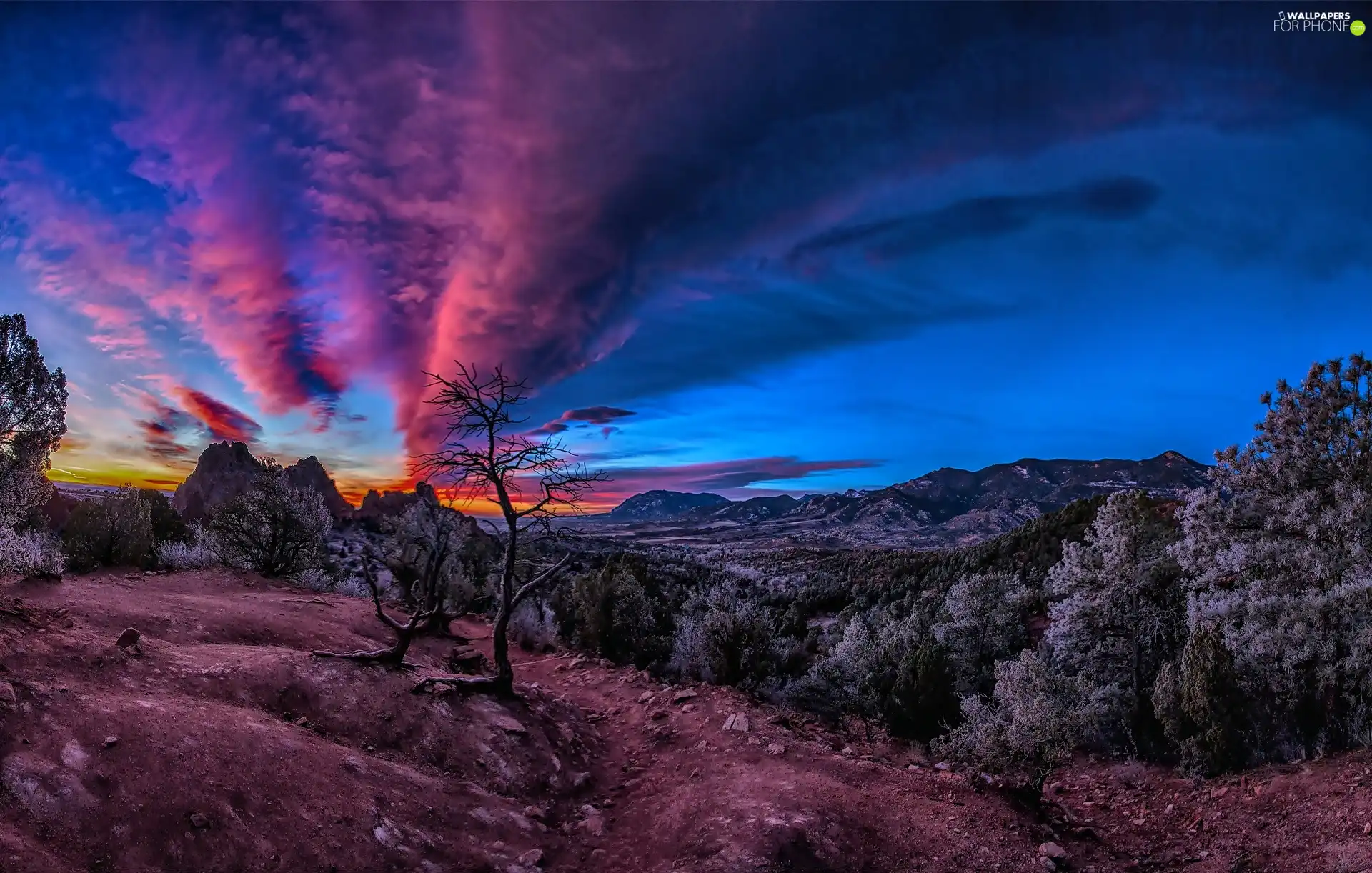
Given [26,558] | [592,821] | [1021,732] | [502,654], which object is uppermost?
[26,558]

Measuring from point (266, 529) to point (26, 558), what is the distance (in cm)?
1361

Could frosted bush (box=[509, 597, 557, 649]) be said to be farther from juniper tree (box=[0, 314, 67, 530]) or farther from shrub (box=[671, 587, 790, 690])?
juniper tree (box=[0, 314, 67, 530])

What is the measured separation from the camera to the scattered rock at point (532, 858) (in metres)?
7.88

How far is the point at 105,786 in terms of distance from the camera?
6090mm

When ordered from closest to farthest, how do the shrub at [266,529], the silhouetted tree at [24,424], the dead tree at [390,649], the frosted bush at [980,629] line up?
the dead tree at [390,649]
the silhouetted tree at [24,424]
the frosted bush at [980,629]
the shrub at [266,529]

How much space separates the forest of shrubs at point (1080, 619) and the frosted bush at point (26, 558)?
0.30 feet

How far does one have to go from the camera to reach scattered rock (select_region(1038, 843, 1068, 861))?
8492mm

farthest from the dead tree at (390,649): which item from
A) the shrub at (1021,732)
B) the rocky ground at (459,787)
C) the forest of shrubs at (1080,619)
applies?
the shrub at (1021,732)

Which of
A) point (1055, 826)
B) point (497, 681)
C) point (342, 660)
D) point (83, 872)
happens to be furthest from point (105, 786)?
point (1055, 826)

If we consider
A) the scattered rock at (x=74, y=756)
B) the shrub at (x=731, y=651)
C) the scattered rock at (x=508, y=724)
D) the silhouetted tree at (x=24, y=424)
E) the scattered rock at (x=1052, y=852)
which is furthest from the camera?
the shrub at (x=731, y=651)

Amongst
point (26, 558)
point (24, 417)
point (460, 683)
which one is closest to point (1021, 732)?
point (460, 683)

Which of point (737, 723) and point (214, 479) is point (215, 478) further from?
point (737, 723)

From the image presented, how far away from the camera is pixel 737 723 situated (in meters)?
12.5

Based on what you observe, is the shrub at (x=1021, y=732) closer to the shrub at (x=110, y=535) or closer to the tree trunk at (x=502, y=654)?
the tree trunk at (x=502, y=654)
